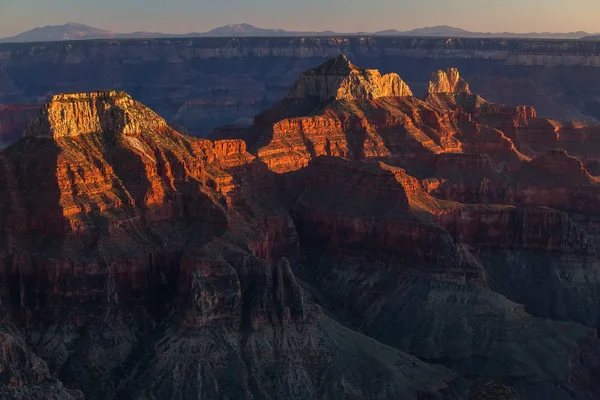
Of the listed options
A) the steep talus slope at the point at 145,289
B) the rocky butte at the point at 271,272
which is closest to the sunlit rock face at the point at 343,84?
the rocky butte at the point at 271,272

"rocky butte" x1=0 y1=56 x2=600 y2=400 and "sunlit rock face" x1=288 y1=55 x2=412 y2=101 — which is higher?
"sunlit rock face" x1=288 y1=55 x2=412 y2=101

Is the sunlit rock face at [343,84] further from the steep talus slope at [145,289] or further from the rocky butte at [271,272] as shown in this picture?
the steep talus slope at [145,289]

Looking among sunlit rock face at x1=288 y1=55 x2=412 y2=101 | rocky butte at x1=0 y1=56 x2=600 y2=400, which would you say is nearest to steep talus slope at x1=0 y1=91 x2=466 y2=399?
rocky butte at x1=0 y1=56 x2=600 y2=400

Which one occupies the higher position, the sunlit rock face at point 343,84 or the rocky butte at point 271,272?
the sunlit rock face at point 343,84

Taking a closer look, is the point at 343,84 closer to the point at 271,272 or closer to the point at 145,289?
the point at 145,289

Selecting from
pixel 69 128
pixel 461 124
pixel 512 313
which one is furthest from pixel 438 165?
pixel 69 128

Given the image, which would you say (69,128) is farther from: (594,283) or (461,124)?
(461,124)

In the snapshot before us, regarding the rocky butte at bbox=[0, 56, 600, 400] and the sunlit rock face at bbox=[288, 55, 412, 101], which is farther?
the sunlit rock face at bbox=[288, 55, 412, 101]

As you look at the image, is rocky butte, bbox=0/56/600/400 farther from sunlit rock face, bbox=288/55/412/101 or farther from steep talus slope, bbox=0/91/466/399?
sunlit rock face, bbox=288/55/412/101
